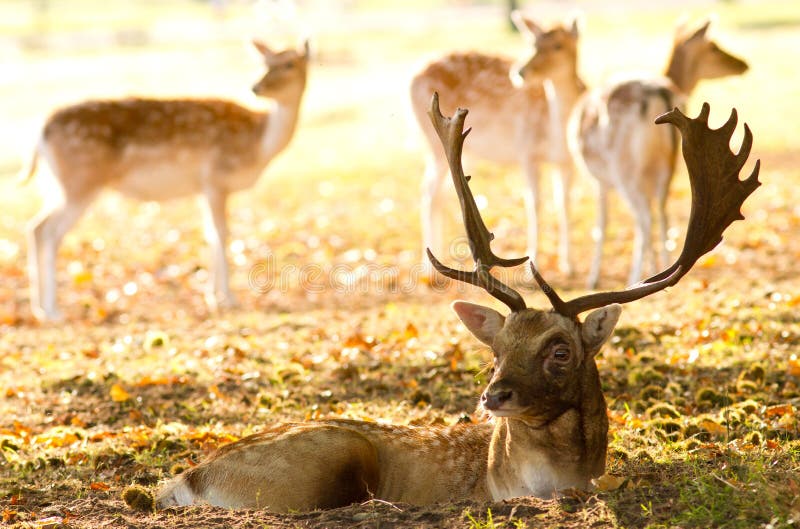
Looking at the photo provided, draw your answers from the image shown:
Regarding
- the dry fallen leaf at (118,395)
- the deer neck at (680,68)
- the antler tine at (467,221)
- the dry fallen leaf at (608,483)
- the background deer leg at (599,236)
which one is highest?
the deer neck at (680,68)

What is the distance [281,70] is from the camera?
36.2 ft

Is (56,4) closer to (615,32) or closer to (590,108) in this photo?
(615,32)

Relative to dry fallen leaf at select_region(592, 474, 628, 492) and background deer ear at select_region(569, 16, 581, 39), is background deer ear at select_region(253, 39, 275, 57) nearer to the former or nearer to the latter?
background deer ear at select_region(569, 16, 581, 39)

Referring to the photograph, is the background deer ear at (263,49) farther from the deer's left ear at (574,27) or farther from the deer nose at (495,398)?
the deer nose at (495,398)

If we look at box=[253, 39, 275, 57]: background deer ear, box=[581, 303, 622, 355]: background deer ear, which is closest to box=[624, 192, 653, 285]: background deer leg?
box=[253, 39, 275, 57]: background deer ear

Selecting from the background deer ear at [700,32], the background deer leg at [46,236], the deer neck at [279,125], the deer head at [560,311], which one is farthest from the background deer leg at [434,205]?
the deer head at [560,311]

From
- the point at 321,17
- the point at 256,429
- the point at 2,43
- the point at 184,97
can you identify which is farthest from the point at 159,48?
the point at 256,429

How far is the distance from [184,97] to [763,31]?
24.0 meters

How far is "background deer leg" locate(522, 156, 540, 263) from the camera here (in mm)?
11044

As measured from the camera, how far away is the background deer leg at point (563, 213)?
1079 centimetres

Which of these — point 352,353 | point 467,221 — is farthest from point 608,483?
point 352,353

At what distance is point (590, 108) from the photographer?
10125mm

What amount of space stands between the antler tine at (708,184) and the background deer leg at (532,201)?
631 cm

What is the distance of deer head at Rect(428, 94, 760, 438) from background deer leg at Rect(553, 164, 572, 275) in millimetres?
6125
